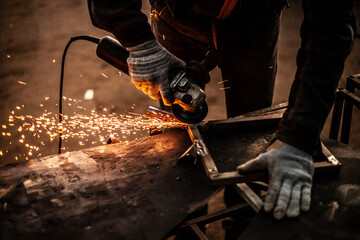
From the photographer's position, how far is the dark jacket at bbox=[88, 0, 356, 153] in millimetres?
1183

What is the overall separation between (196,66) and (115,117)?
2278mm

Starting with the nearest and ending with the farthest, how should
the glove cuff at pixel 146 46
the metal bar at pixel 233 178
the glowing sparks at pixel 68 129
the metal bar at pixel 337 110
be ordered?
1. the metal bar at pixel 233 178
2. the glove cuff at pixel 146 46
3. the metal bar at pixel 337 110
4. the glowing sparks at pixel 68 129

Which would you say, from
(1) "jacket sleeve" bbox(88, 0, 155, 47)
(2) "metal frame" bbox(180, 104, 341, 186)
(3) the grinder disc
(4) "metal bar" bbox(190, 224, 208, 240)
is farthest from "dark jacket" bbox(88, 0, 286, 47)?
(4) "metal bar" bbox(190, 224, 208, 240)

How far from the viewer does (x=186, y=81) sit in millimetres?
1562

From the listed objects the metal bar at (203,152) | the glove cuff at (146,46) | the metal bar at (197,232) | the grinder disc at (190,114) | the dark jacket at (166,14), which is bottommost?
the metal bar at (197,232)

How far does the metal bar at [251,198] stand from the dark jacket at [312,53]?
28 centimetres

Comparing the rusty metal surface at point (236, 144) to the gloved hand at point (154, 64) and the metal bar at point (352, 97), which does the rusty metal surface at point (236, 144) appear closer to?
the gloved hand at point (154, 64)

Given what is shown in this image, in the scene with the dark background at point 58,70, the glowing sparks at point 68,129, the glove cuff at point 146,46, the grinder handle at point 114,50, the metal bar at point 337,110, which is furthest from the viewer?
the dark background at point 58,70

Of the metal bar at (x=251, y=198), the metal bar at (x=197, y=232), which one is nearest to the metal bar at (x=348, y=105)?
the metal bar at (x=251, y=198)

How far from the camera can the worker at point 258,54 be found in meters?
1.20

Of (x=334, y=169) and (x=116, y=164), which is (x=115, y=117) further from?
(x=334, y=169)

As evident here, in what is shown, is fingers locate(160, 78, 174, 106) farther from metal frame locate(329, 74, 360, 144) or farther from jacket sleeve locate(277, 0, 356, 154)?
metal frame locate(329, 74, 360, 144)

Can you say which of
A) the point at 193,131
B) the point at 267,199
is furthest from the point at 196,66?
the point at 267,199

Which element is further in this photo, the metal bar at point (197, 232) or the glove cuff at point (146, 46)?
the metal bar at point (197, 232)
